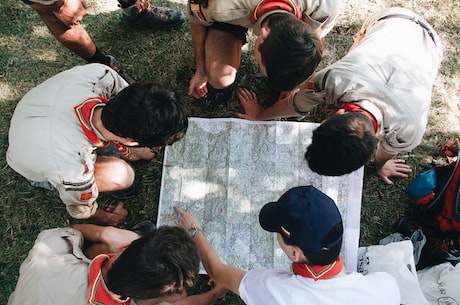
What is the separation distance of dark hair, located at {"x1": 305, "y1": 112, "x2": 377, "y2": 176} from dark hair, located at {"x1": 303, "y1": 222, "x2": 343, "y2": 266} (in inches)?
11.1

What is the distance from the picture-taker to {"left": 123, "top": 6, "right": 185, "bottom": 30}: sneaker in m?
2.39

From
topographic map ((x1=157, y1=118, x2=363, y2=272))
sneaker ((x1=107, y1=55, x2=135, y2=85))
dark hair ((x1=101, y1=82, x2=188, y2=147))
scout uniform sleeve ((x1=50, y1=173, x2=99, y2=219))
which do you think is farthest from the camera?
sneaker ((x1=107, y1=55, x2=135, y2=85))

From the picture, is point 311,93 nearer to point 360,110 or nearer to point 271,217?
point 360,110

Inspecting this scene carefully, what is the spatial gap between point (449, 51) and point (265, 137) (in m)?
1.31

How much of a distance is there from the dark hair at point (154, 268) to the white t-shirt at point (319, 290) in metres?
0.25

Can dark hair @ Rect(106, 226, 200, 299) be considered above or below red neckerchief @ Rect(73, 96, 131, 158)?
below

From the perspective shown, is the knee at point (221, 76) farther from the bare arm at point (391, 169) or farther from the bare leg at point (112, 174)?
the bare arm at point (391, 169)

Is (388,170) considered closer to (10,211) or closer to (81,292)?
(81,292)

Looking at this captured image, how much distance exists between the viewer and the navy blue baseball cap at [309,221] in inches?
50.6

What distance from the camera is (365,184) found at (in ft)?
7.36

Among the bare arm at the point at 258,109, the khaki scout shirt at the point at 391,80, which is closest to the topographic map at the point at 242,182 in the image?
the bare arm at the point at 258,109

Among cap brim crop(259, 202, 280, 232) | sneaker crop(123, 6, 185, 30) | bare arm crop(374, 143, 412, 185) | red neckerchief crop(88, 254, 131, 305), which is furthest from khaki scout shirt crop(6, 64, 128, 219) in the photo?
bare arm crop(374, 143, 412, 185)

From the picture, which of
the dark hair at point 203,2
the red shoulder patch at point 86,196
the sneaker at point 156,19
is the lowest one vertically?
the red shoulder patch at point 86,196

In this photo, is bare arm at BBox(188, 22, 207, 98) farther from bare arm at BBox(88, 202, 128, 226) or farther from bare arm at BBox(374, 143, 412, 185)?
bare arm at BBox(374, 143, 412, 185)
